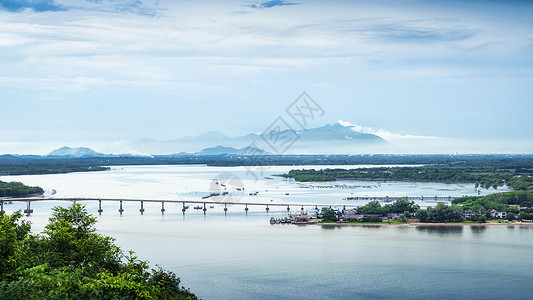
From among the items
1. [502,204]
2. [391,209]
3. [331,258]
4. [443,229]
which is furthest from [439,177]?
[331,258]

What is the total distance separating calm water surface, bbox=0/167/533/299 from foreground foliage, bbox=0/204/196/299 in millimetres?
4829

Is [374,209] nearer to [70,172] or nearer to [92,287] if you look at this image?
[92,287]

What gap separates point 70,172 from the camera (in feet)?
249

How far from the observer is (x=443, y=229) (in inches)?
Answer: 970

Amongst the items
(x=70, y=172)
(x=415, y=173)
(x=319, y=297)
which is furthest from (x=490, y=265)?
(x=70, y=172)

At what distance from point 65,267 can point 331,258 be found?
11.7m

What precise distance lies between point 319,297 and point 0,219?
8111 millimetres

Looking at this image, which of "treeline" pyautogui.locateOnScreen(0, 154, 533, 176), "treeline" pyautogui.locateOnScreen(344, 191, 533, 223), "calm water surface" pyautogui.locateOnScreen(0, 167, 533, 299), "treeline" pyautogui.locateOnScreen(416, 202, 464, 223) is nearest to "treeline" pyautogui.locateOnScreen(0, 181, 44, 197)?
"calm water surface" pyautogui.locateOnScreen(0, 167, 533, 299)

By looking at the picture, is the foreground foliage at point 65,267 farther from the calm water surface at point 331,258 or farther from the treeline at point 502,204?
the treeline at point 502,204

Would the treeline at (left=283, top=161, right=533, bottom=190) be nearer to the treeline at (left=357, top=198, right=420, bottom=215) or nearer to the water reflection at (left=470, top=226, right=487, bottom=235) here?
the treeline at (left=357, top=198, right=420, bottom=215)

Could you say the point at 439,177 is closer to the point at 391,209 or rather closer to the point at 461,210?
the point at 461,210

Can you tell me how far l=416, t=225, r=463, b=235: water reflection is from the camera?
23672mm

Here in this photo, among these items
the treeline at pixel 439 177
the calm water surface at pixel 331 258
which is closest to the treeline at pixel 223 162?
the treeline at pixel 439 177

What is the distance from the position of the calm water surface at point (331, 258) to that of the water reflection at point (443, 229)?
1.8 inches
